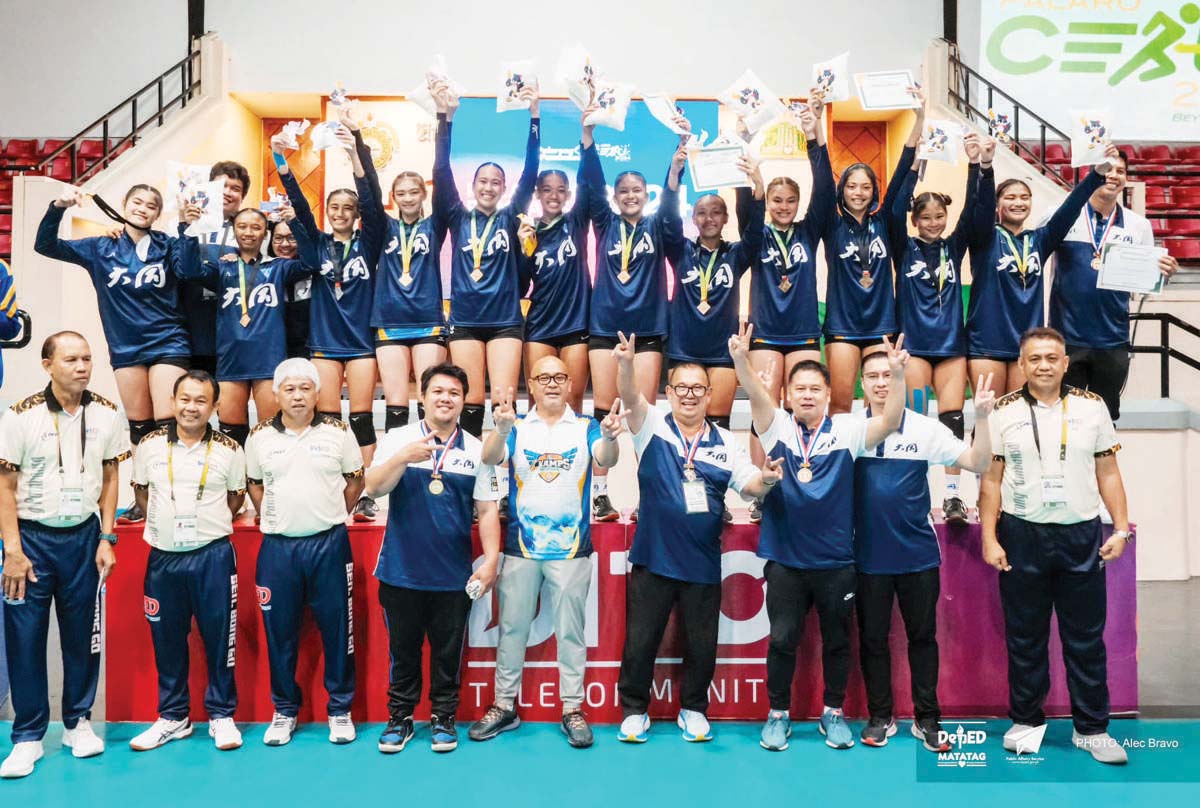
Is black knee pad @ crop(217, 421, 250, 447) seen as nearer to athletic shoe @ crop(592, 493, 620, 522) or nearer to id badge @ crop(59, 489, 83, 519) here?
id badge @ crop(59, 489, 83, 519)

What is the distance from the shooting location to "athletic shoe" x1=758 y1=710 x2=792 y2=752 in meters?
3.98

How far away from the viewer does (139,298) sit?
4609mm

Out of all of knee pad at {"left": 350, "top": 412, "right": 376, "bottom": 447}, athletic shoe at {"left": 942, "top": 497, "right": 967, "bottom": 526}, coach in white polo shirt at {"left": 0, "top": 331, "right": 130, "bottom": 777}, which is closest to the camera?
coach in white polo shirt at {"left": 0, "top": 331, "right": 130, "bottom": 777}

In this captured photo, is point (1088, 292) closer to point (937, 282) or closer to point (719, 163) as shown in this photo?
point (937, 282)

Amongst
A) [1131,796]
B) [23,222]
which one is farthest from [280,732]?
[23,222]

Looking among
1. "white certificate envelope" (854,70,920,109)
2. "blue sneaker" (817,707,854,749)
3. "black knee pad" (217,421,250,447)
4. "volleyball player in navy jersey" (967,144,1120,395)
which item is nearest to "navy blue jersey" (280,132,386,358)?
"black knee pad" (217,421,250,447)

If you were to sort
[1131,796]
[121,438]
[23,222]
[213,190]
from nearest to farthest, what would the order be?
[1131,796]
[121,438]
[213,190]
[23,222]

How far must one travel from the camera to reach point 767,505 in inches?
160

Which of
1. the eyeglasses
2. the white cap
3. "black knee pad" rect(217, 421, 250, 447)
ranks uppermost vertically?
the white cap

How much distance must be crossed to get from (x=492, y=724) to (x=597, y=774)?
0.60 meters

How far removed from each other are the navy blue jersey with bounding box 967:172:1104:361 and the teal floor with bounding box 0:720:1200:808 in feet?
6.24

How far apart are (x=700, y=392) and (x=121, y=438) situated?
2.60 m

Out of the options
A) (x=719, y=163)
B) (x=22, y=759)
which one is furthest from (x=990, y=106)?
(x=22, y=759)

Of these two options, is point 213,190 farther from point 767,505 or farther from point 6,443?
point 767,505
